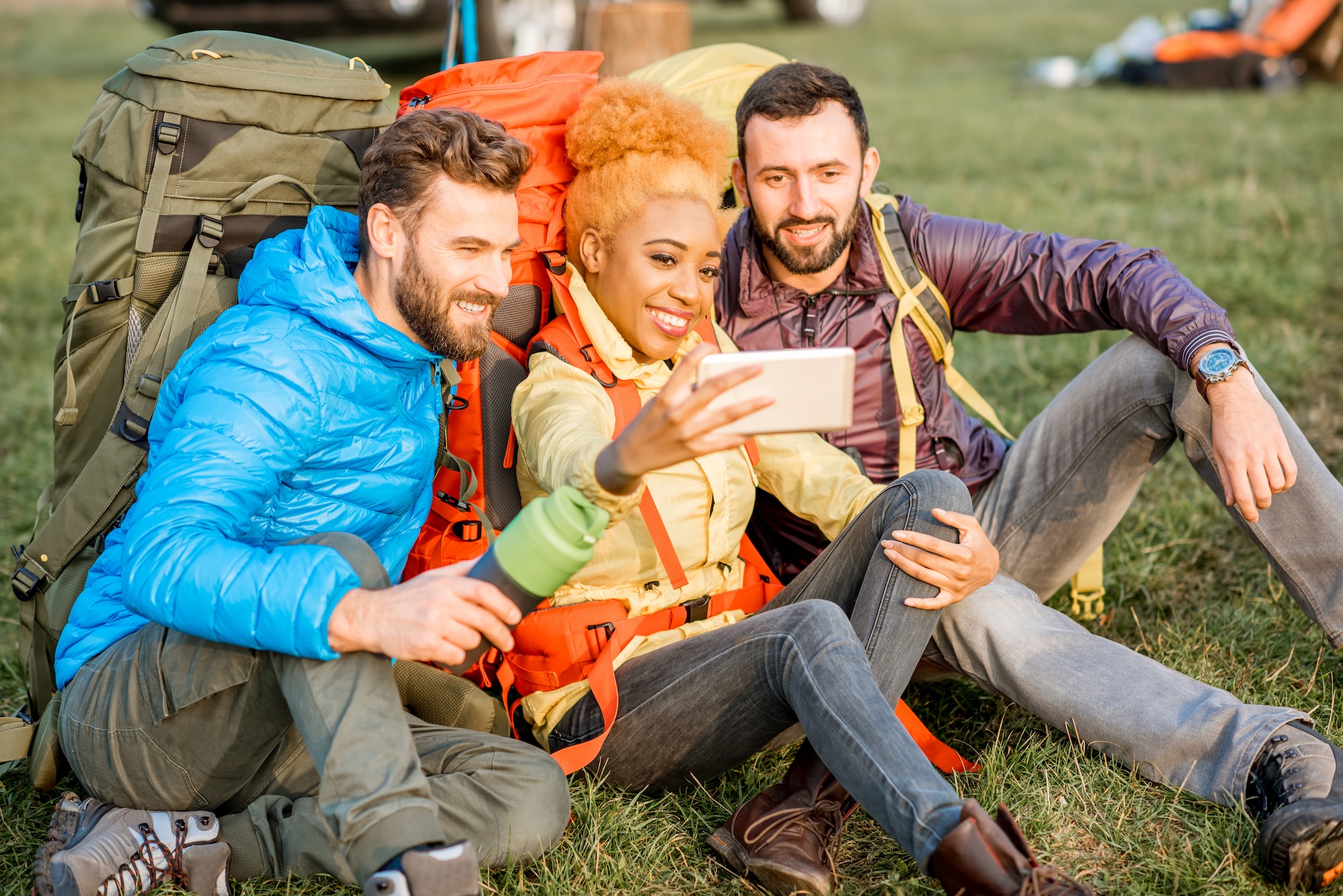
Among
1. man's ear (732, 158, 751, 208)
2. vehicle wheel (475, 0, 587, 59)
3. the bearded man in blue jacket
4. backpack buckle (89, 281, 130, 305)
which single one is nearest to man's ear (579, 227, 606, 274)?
the bearded man in blue jacket

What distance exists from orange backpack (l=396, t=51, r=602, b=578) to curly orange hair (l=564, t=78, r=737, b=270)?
92 mm

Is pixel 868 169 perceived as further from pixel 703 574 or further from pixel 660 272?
pixel 703 574

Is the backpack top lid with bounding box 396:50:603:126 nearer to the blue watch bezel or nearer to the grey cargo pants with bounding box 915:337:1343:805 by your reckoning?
the grey cargo pants with bounding box 915:337:1343:805

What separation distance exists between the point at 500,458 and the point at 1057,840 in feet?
6.27

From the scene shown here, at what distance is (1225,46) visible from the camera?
43.6 ft

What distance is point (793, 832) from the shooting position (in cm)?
312

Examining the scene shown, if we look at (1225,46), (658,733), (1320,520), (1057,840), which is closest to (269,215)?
(658,733)

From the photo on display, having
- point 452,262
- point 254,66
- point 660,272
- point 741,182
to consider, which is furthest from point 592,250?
point 254,66

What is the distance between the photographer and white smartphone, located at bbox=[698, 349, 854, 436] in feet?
8.41

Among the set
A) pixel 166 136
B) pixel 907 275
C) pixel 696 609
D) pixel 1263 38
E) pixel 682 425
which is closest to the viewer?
pixel 682 425

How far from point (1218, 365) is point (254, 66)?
3.02 metres

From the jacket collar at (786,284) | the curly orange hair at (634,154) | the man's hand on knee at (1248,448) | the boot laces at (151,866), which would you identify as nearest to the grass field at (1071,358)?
the boot laces at (151,866)

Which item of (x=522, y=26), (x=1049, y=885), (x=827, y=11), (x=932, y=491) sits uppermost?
(x=827, y=11)

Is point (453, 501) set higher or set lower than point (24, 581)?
higher
